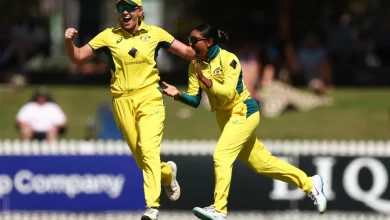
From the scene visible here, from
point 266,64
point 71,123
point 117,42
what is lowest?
point 71,123

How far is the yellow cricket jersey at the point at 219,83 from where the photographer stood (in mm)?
9969

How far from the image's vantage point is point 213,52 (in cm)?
1012

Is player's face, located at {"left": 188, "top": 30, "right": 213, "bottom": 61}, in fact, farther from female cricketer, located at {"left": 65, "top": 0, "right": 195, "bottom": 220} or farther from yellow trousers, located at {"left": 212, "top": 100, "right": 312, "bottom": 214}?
yellow trousers, located at {"left": 212, "top": 100, "right": 312, "bottom": 214}

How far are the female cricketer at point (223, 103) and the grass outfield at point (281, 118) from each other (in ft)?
27.2

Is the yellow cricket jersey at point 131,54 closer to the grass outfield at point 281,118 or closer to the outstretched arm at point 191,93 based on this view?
the outstretched arm at point 191,93

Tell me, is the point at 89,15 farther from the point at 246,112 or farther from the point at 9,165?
the point at 246,112

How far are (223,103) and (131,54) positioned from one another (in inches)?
38.7

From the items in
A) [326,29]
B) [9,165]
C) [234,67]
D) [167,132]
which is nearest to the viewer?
[234,67]

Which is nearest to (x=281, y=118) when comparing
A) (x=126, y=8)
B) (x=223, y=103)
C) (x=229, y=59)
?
(x=223, y=103)

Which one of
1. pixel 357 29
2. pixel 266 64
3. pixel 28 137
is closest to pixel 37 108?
pixel 28 137

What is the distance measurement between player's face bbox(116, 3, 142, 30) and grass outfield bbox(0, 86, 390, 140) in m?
8.74

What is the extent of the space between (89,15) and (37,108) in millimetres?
9665

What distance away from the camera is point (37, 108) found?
1711 centimetres

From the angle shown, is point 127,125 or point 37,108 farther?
point 37,108
